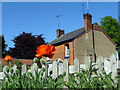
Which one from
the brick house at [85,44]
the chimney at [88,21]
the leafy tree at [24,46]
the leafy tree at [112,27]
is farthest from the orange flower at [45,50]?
Answer: the leafy tree at [112,27]

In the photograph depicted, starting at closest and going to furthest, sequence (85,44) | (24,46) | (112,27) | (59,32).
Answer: (85,44), (59,32), (24,46), (112,27)

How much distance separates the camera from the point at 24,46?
25.2m

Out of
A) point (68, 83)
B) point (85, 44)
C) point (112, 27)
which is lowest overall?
point (68, 83)

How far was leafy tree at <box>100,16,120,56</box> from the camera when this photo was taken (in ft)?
82.8

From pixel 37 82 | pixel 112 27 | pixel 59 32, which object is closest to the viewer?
pixel 37 82

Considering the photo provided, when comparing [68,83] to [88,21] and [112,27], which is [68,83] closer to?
[88,21]

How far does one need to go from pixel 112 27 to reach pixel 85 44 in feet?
35.7

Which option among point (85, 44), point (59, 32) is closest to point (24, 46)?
point (59, 32)

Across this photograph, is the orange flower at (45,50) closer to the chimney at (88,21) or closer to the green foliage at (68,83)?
the green foliage at (68,83)

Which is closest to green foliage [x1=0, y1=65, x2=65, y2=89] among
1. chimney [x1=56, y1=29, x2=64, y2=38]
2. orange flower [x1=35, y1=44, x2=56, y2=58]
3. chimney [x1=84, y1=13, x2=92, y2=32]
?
orange flower [x1=35, y1=44, x2=56, y2=58]

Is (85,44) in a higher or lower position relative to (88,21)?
lower

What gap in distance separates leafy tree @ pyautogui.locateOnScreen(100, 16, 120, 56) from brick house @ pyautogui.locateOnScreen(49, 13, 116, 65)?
6646 millimetres

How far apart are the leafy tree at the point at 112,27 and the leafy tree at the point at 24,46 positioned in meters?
11.1

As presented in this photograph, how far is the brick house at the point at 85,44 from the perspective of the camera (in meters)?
16.1
